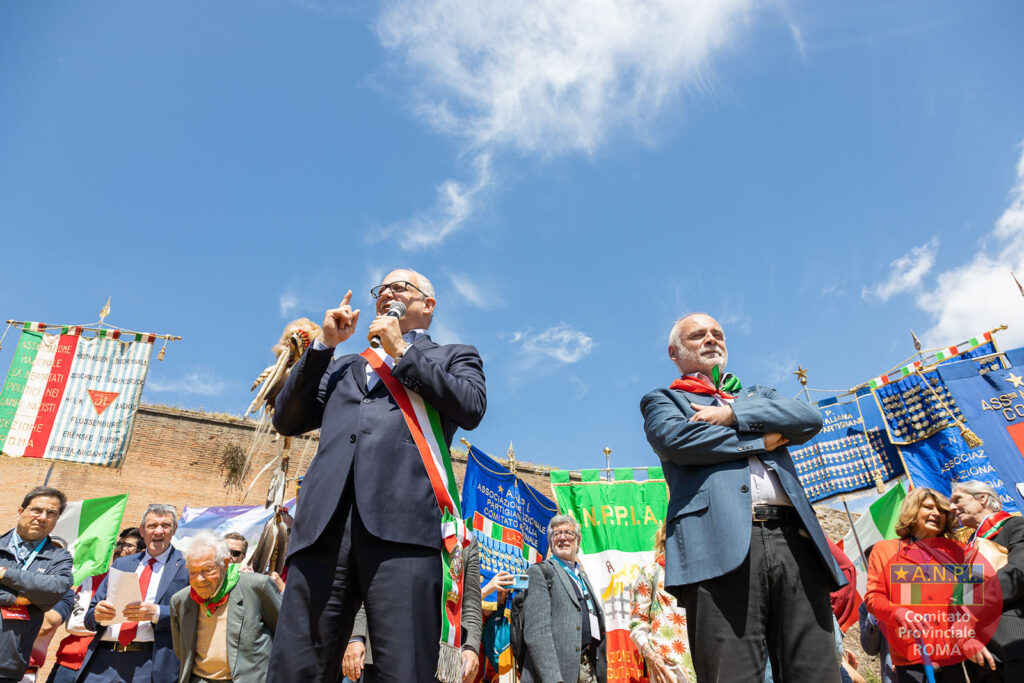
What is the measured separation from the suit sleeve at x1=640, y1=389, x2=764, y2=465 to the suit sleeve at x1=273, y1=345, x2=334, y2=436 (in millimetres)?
1350

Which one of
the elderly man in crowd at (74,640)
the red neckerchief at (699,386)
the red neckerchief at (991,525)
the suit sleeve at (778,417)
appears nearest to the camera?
the suit sleeve at (778,417)

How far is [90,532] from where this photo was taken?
9531 mm

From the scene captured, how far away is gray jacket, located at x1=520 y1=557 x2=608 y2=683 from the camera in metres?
4.21

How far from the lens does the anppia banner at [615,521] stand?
33.7 ft

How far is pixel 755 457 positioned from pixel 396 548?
4.73ft

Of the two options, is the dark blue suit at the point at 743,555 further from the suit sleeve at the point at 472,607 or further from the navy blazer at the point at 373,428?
the suit sleeve at the point at 472,607

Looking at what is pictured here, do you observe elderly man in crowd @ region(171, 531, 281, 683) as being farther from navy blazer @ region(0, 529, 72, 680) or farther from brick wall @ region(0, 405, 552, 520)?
brick wall @ region(0, 405, 552, 520)

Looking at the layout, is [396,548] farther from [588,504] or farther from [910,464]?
[910,464]

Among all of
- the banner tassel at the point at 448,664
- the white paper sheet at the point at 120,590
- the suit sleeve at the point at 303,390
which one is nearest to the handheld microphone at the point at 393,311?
the suit sleeve at the point at 303,390

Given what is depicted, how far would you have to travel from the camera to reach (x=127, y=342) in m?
10.4

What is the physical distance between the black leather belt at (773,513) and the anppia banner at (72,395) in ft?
32.5
